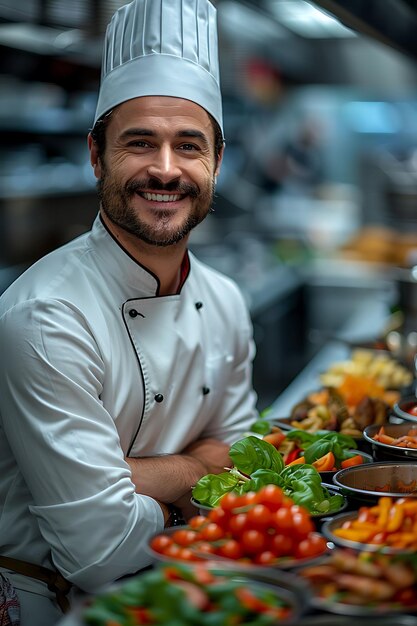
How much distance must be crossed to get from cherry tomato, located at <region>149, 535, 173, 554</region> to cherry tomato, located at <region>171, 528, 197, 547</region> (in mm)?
19

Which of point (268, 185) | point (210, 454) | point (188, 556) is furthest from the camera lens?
point (268, 185)

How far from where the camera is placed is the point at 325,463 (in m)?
2.27

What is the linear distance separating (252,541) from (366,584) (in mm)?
273

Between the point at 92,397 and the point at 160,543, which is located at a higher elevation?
the point at 92,397

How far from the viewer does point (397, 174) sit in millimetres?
8922

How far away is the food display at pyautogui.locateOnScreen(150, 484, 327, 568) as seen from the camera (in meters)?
1.62

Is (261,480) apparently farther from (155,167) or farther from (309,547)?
(155,167)

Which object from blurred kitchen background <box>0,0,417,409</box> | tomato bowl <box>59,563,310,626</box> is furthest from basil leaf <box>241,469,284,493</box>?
blurred kitchen background <box>0,0,417,409</box>

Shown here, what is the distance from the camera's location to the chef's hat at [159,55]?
8.01ft

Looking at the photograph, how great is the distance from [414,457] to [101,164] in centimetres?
112

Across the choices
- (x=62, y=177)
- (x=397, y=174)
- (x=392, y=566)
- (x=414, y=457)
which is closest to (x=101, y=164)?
(x=414, y=457)

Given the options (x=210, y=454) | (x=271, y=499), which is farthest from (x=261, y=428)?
(x=271, y=499)

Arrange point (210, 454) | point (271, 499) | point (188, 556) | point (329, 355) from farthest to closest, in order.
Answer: point (329, 355) → point (210, 454) → point (271, 499) → point (188, 556)

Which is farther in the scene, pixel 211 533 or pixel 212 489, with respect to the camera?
pixel 212 489
